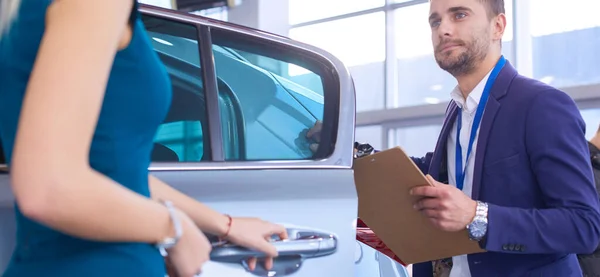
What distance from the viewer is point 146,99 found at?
0.95 meters

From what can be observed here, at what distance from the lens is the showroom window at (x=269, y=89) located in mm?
1707

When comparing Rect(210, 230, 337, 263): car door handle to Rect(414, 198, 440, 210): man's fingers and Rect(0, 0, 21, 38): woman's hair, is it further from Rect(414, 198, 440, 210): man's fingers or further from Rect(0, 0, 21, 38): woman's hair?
Rect(0, 0, 21, 38): woman's hair

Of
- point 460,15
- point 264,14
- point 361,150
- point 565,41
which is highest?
point 264,14

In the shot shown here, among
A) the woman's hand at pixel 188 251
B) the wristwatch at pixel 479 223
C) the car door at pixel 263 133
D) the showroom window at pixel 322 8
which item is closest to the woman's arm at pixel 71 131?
the woman's hand at pixel 188 251

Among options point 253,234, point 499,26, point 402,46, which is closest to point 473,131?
point 499,26

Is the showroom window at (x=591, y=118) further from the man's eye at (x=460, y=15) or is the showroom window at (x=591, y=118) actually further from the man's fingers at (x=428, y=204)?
the man's fingers at (x=428, y=204)

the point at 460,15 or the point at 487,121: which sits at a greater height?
the point at 460,15

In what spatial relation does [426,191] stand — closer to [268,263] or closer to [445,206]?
[445,206]

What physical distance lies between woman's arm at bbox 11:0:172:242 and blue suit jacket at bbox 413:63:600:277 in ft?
3.54

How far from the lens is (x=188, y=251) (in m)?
1.00

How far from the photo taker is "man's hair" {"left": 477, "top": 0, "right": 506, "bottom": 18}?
2066 millimetres

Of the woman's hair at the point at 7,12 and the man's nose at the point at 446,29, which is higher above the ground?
the man's nose at the point at 446,29

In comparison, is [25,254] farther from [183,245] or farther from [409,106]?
[409,106]

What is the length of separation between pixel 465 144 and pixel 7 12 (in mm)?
1261
